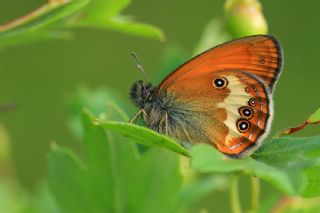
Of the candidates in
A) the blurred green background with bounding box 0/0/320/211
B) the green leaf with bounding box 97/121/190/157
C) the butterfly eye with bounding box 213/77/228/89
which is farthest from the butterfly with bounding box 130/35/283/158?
the blurred green background with bounding box 0/0/320/211

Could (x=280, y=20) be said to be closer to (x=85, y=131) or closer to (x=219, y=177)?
(x=219, y=177)

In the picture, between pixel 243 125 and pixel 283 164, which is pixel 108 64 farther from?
pixel 283 164

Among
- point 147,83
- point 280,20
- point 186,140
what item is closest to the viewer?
point 186,140

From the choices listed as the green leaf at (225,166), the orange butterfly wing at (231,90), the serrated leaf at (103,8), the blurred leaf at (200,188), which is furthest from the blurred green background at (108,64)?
the green leaf at (225,166)

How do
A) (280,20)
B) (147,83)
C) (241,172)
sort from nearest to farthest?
(241,172)
(147,83)
(280,20)

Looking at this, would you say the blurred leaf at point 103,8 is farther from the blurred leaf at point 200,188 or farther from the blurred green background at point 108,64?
the blurred green background at point 108,64

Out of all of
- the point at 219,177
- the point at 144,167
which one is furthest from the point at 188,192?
the point at 144,167

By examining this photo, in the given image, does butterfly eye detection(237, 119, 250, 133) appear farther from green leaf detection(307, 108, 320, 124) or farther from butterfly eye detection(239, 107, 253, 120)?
green leaf detection(307, 108, 320, 124)
